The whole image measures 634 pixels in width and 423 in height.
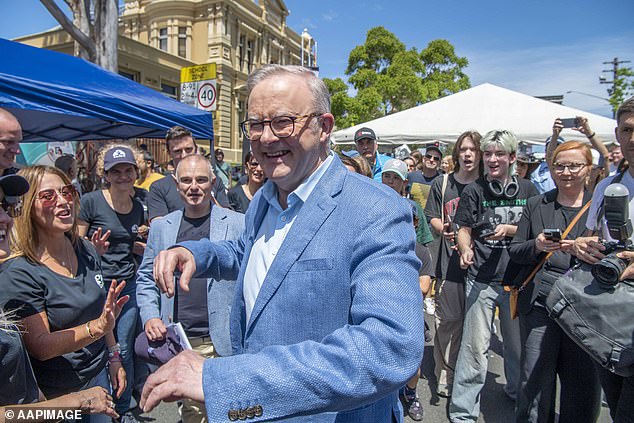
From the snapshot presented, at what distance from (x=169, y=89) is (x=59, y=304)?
25.7 m

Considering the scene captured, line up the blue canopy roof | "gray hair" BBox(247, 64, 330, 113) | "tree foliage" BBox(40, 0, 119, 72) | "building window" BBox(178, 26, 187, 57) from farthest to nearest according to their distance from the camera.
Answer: "building window" BBox(178, 26, 187, 57)
"tree foliage" BBox(40, 0, 119, 72)
the blue canopy roof
"gray hair" BBox(247, 64, 330, 113)

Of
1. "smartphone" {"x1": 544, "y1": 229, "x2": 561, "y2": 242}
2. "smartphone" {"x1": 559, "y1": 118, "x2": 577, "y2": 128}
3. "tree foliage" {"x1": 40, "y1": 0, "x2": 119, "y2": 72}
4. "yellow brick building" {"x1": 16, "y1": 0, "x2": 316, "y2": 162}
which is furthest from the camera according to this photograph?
"yellow brick building" {"x1": 16, "y1": 0, "x2": 316, "y2": 162}

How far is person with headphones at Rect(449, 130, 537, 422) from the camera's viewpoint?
3.32 m

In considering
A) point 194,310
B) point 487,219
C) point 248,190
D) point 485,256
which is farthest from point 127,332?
point 487,219

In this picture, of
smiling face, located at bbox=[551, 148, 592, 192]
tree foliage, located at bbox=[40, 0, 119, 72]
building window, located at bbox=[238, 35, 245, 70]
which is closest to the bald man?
smiling face, located at bbox=[551, 148, 592, 192]

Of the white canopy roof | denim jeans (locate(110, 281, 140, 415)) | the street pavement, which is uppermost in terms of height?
the white canopy roof

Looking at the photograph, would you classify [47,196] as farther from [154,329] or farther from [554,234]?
[554,234]

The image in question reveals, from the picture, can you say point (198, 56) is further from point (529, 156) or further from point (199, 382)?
point (199, 382)

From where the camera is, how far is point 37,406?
174 centimetres

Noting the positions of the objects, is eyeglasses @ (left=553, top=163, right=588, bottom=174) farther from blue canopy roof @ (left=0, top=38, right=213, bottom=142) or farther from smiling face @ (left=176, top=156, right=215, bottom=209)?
blue canopy roof @ (left=0, top=38, right=213, bottom=142)

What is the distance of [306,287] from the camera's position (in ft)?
4.09

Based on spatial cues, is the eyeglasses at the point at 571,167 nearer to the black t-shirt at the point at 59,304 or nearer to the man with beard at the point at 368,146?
the man with beard at the point at 368,146

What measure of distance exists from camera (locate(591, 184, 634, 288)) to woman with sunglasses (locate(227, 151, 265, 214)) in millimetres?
3266

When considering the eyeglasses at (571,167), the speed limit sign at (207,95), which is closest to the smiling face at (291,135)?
the eyeglasses at (571,167)
